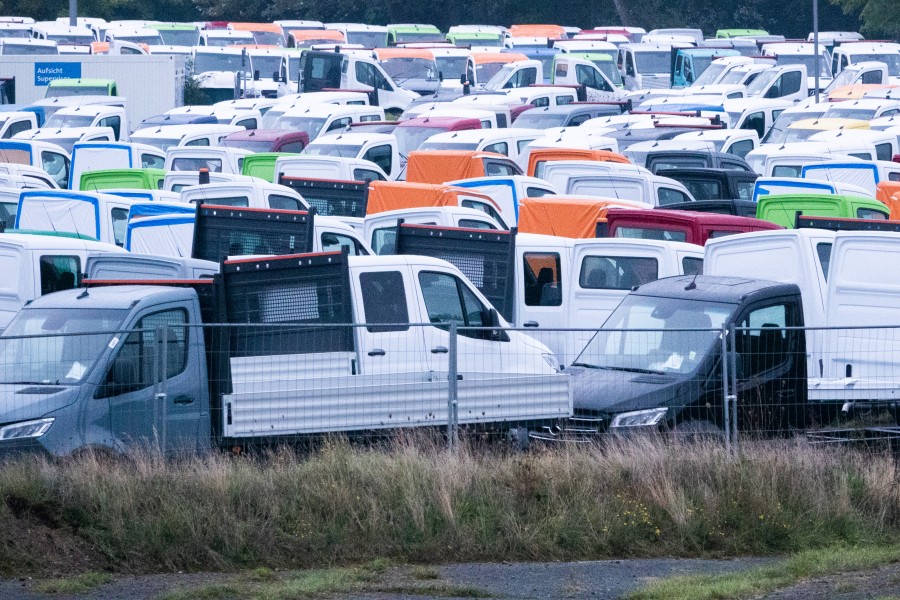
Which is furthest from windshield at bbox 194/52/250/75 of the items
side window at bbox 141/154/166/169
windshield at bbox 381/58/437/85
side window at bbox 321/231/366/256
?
side window at bbox 321/231/366/256

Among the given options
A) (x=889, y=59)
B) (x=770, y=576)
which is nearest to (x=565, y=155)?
(x=770, y=576)

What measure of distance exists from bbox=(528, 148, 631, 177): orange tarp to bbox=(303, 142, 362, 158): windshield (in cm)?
392

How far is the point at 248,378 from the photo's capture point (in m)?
11.0

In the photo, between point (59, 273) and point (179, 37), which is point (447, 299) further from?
point (179, 37)

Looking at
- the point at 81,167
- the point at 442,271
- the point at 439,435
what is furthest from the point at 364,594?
the point at 81,167

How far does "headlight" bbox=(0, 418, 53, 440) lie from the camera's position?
10305mm

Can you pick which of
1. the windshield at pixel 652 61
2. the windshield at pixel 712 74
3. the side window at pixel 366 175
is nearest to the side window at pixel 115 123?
the side window at pixel 366 175

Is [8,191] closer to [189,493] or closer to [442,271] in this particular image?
[442,271]

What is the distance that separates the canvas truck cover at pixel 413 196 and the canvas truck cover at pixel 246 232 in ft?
13.2

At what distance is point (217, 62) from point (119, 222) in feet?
105

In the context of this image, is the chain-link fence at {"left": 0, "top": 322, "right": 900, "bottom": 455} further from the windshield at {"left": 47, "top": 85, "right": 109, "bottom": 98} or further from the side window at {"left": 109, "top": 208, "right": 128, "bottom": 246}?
the windshield at {"left": 47, "top": 85, "right": 109, "bottom": 98}

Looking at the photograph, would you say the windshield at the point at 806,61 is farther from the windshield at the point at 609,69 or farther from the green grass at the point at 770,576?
the green grass at the point at 770,576

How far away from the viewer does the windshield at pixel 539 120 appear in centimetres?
3259

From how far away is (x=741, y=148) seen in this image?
27547mm
